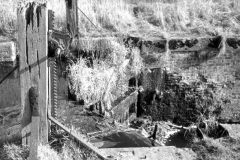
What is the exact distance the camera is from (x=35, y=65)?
139 inches

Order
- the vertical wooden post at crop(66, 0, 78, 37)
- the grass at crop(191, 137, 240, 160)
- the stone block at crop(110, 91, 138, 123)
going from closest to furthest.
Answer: the grass at crop(191, 137, 240, 160) → the stone block at crop(110, 91, 138, 123) → the vertical wooden post at crop(66, 0, 78, 37)

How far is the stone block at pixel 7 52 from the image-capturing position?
20.4ft

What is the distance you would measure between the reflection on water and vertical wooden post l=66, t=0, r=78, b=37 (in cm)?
279

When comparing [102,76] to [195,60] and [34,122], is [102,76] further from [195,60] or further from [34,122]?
[34,122]

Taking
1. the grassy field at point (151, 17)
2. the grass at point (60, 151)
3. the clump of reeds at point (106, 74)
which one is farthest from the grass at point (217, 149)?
the grassy field at point (151, 17)

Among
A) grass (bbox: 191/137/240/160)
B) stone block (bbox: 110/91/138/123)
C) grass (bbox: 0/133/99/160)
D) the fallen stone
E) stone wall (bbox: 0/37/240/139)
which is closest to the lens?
grass (bbox: 0/133/99/160)

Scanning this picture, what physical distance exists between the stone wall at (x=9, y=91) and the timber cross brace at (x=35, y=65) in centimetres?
233

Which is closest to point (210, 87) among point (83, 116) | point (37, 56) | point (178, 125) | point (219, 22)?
point (178, 125)

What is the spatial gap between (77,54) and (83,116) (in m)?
1.57

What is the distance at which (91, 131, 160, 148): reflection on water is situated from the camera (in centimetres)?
532

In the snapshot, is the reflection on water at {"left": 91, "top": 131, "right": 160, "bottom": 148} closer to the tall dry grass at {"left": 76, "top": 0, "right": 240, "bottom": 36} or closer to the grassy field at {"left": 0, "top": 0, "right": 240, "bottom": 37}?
the grassy field at {"left": 0, "top": 0, "right": 240, "bottom": 37}

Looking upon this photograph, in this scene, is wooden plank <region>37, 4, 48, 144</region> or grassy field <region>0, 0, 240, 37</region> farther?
grassy field <region>0, 0, 240, 37</region>

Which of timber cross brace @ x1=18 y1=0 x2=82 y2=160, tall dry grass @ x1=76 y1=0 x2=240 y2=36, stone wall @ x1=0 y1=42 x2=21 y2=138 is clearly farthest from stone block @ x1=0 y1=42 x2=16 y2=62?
timber cross brace @ x1=18 y1=0 x2=82 y2=160

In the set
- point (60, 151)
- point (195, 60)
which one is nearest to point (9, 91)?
point (60, 151)
